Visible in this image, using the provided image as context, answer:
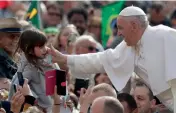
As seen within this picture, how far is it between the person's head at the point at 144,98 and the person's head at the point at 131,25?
1.86 ft

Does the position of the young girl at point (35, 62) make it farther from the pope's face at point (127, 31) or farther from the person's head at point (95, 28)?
the person's head at point (95, 28)

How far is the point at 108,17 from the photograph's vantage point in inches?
604

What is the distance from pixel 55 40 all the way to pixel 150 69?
160 inches

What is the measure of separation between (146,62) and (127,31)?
0.40 metres

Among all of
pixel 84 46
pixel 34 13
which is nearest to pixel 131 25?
pixel 84 46

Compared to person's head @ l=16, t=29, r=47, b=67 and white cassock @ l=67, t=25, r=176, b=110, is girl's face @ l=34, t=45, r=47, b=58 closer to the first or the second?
person's head @ l=16, t=29, r=47, b=67

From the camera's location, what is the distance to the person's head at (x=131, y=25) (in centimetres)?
964

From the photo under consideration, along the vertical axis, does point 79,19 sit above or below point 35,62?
below

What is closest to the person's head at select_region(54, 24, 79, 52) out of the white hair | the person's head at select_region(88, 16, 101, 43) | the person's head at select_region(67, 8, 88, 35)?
the person's head at select_region(67, 8, 88, 35)

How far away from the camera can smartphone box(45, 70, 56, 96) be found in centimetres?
883

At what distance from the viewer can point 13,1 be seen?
56.4ft

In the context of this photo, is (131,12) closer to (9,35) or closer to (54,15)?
(9,35)

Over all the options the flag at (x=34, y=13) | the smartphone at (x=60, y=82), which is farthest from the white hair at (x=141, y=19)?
the flag at (x=34, y=13)

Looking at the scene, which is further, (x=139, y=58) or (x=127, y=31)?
(x=139, y=58)
